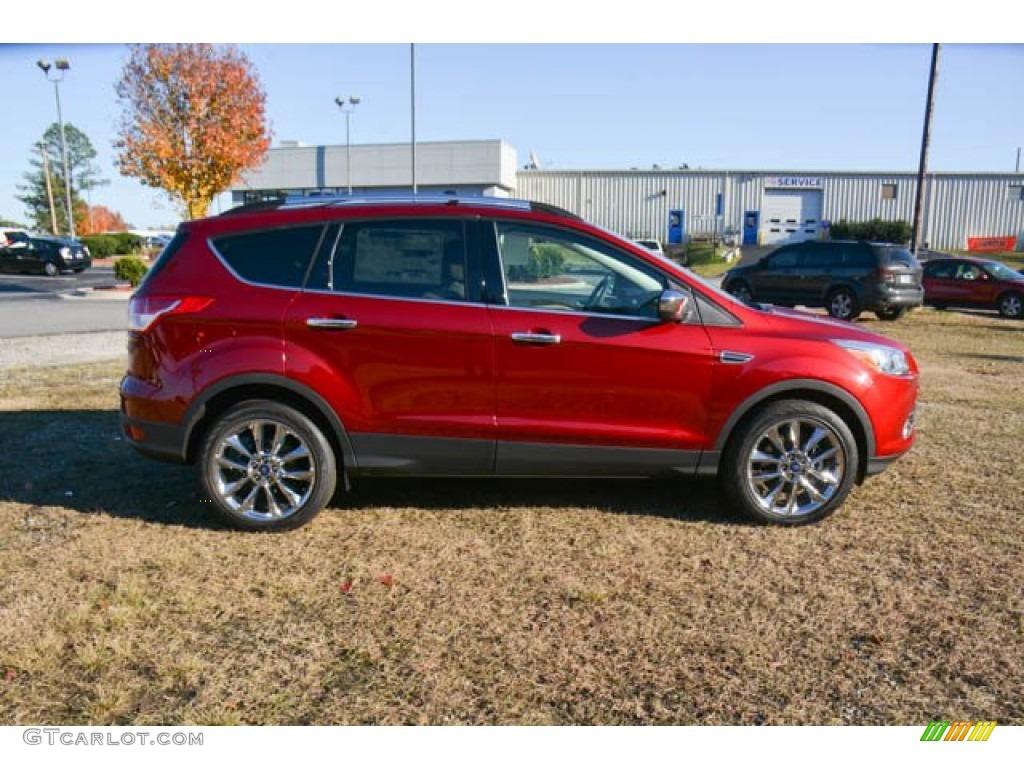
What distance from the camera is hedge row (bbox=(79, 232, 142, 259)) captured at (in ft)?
169

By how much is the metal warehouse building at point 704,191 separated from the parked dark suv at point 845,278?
29.5 meters

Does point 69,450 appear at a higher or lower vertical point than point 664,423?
lower

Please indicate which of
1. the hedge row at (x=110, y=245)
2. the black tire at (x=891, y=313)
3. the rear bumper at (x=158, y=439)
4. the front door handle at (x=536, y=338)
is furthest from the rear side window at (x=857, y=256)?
the hedge row at (x=110, y=245)

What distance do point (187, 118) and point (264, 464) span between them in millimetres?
21913

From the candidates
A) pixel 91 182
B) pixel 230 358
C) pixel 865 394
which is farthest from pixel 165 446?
pixel 91 182

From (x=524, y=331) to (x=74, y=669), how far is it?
8.42 feet

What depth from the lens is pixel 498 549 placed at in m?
4.28

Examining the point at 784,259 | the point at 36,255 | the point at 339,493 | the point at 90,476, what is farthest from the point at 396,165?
the point at 339,493

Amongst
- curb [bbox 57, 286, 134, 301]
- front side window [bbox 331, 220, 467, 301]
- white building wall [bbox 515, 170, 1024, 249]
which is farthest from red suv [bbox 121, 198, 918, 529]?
white building wall [bbox 515, 170, 1024, 249]

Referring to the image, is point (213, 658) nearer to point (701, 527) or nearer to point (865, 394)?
point (701, 527)

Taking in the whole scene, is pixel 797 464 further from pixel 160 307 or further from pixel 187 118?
pixel 187 118

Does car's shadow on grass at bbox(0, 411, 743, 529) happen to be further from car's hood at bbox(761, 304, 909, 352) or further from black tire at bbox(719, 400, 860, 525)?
car's hood at bbox(761, 304, 909, 352)

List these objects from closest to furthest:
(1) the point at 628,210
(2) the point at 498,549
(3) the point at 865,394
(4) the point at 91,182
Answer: (2) the point at 498,549, (3) the point at 865,394, (1) the point at 628,210, (4) the point at 91,182

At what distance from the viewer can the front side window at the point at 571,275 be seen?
446cm
